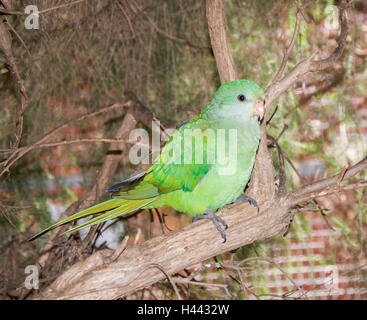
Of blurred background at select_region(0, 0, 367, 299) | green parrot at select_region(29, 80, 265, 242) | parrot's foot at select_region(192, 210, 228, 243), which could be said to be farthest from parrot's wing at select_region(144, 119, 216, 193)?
blurred background at select_region(0, 0, 367, 299)

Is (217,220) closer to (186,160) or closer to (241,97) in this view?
(186,160)

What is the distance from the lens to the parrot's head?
1452 millimetres

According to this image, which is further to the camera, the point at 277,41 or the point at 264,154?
the point at 277,41

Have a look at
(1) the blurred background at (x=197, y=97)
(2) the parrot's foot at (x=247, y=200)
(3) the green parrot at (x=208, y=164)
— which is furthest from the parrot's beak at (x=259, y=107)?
(1) the blurred background at (x=197, y=97)

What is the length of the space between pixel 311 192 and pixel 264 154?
0.82 ft

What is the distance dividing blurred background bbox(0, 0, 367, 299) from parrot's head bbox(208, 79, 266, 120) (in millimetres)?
591

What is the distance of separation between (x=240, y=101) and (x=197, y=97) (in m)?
0.91

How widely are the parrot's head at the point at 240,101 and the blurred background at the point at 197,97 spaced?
591 millimetres

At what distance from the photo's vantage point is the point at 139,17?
2.44 meters

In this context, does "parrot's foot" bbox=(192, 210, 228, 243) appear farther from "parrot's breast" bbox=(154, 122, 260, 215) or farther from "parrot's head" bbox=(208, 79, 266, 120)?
"parrot's head" bbox=(208, 79, 266, 120)

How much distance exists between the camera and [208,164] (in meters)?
1.54

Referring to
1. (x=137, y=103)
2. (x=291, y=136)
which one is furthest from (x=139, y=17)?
(x=291, y=136)

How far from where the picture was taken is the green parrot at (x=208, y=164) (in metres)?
1.48
